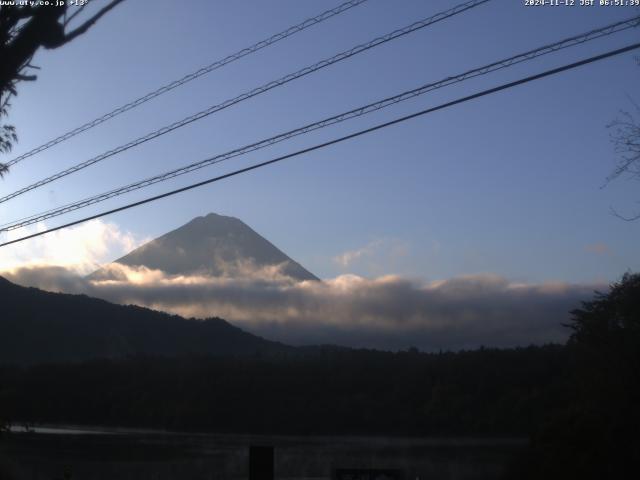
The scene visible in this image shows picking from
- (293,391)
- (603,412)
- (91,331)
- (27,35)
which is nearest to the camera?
(27,35)

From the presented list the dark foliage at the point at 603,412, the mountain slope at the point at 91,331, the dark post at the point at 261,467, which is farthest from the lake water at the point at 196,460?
the mountain slope at the point at 91,331

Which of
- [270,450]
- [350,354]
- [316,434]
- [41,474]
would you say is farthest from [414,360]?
[270,450]

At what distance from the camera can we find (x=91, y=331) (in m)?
107

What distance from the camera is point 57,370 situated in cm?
8531

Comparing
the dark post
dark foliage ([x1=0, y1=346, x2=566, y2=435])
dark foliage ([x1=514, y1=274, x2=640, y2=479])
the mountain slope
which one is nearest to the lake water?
dark foliage ([x1=514, y1=274, x2=640, y2=479])

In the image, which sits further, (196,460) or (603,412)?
(196,460)

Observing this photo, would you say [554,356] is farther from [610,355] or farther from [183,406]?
[610,355]

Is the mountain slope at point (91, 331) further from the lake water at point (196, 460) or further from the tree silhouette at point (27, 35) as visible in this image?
the tree silhouette at point (27, 35)

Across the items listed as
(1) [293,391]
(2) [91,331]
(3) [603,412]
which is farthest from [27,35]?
(2) [91,331]

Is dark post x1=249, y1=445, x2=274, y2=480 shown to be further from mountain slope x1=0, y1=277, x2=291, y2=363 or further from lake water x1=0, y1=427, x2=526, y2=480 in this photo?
mountain slope x1=0, y1=277, x2=291, y2=363

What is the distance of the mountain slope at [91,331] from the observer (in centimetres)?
9250

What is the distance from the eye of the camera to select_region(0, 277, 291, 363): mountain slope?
92.5m

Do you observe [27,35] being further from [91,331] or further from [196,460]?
[91,331]

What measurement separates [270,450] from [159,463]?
93.0ft
